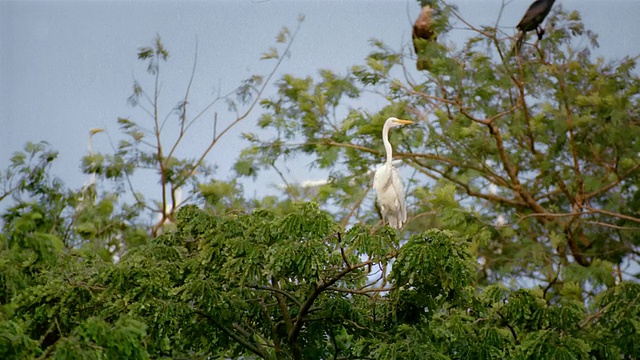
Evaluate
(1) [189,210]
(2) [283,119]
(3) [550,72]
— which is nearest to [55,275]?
(1) [189,210]

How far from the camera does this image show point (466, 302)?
11.0 feet

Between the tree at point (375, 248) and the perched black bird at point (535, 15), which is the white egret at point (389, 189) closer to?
the tree at point (375, 248)

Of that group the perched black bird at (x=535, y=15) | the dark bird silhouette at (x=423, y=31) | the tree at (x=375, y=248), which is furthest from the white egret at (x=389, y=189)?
the dark bird silhouette at (x=423, y=31)

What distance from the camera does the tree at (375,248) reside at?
319 centimetres

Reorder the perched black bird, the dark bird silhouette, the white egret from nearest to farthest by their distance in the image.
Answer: the white egret < the perched black bird < the dark bird silhouette

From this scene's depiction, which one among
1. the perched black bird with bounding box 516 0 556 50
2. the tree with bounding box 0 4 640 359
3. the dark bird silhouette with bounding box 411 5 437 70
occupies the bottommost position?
the tree with bounding box 0 4 640 359

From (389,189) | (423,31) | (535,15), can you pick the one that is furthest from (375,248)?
(423,31)

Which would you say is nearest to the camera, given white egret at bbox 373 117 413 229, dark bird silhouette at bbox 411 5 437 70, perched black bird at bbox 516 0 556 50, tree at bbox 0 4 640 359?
tree at bbox 0 4 640 359

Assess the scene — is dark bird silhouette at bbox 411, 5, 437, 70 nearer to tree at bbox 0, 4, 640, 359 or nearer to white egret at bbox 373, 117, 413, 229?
tree at bbox 0, 4, 640, 359

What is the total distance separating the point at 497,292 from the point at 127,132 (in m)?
4.35

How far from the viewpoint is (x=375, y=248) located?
Result: 307 cm

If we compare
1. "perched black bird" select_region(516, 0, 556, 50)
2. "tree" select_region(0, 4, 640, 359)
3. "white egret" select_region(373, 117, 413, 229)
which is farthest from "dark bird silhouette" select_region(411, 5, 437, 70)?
"white egret" select_region(373, 117, 413, 229)

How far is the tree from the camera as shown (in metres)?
3.19

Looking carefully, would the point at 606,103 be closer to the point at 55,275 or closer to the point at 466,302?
the point at 466,302
